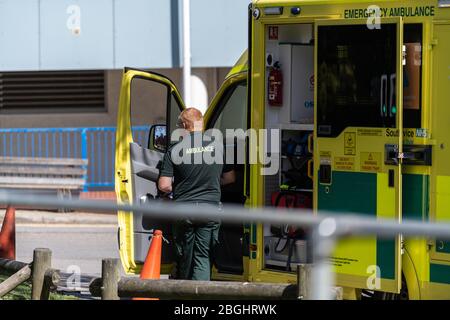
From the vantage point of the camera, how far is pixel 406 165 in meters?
6.91

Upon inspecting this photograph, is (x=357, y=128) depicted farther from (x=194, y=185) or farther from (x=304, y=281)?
(x=304, y=281)

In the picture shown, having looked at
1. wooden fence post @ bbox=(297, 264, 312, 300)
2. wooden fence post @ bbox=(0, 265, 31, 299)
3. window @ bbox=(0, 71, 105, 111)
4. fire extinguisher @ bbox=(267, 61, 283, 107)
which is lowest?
wooden fence post @ bbox=(0, 265, 31, 299)

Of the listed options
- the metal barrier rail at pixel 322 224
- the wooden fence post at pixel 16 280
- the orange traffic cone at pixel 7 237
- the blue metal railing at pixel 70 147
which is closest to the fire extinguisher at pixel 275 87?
the wooden fence post at pixel 16 280

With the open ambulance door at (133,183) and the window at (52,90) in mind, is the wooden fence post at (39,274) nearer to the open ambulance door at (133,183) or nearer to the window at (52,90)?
the open ambulance door at (133,183)

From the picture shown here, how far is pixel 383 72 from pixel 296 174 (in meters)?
1.35

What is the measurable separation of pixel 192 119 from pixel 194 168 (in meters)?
0.38

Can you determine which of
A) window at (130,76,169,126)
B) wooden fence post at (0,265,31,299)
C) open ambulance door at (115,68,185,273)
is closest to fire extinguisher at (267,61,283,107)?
open ambulance door at (115,68,185,273)

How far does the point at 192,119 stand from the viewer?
25.1ft

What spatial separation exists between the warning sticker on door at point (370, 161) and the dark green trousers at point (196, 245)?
1314 millimetres

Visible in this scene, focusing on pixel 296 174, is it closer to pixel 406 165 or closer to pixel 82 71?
pixel 406 165

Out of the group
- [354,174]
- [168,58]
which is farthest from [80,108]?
[354,174]

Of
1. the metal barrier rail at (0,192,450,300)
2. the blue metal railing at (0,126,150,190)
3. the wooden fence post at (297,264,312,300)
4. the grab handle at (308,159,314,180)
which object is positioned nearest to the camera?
the metal barrier rail at (0,192,450,300)

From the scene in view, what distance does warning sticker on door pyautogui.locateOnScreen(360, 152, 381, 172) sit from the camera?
22.7 ft

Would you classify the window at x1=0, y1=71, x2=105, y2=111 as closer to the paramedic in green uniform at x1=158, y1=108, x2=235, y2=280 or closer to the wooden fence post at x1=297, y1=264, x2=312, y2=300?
the paramedic in green uniform at x1=158, y1=108, x2=235, y2=280
